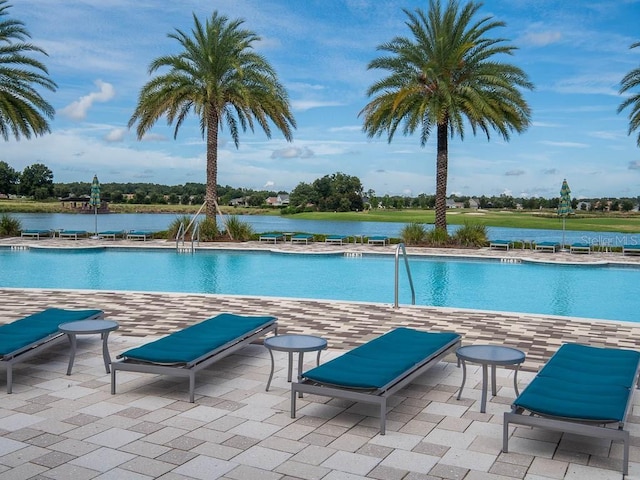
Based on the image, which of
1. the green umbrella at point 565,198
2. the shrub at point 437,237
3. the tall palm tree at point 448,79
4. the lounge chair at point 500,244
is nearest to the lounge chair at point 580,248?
the lounge chair at point 500,244

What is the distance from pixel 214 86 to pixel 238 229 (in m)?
5.57

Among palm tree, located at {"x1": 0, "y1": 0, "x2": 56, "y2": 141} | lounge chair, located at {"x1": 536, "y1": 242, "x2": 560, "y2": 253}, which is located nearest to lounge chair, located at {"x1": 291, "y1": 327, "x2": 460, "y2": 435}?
lounge chair, located at {"x1": 536, "y1": 242, "x2": 560, "y2": 253}

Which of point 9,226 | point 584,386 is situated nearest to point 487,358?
point 584,386

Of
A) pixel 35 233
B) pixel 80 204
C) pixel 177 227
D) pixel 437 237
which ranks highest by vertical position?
pixel 80 204


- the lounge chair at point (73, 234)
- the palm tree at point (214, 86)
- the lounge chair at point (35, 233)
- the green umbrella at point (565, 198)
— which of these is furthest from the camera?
the lounge chair at point (73, 234)

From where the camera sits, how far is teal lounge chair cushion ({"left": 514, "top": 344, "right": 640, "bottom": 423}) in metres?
4.56

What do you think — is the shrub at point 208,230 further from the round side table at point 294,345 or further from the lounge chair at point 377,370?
the round side table at point 294,345

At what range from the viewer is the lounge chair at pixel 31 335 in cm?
602

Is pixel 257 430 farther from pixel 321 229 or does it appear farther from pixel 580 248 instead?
pixel 321 229

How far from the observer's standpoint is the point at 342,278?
16.8 m

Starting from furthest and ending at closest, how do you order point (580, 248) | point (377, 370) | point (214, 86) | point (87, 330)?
1. point (214, 86)
2. point (580, 248)
3. point (87, 330)
4. point (377, 370)

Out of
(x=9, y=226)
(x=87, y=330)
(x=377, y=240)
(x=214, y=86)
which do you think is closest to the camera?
(x=87, y=330)

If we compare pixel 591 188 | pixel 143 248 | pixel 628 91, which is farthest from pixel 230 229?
pixel 591 188

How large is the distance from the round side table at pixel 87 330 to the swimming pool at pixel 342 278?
7404 millimetres
